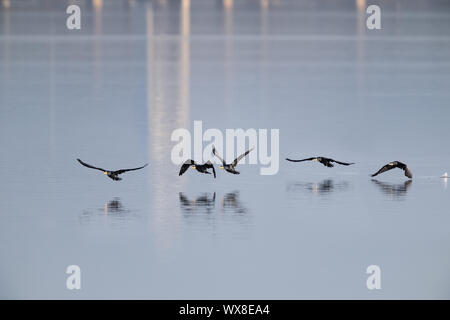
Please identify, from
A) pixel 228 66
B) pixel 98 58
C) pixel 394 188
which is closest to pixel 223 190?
pixel 394 188

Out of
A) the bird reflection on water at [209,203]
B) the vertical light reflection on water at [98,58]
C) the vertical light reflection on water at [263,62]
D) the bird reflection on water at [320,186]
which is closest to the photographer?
the bird reflection on water at [209,203]

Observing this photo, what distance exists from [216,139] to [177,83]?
1424 cm

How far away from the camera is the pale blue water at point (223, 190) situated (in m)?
16.1

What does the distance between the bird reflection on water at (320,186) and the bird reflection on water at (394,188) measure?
0.55 meters

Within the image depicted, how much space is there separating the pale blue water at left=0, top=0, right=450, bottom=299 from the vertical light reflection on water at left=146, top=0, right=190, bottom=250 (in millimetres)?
50

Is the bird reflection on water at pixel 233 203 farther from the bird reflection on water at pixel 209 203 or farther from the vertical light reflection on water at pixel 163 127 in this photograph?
the vertical light reflection on water at pixel 163 127

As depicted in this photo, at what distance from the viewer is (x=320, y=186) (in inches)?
827

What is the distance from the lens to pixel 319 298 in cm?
1521

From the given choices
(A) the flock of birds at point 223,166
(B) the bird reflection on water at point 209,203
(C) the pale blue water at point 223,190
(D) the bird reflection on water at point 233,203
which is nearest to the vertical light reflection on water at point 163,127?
(C) the pale blue water at point 223,190

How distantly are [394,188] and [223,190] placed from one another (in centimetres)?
267

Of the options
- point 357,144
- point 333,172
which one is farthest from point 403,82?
point 333,172

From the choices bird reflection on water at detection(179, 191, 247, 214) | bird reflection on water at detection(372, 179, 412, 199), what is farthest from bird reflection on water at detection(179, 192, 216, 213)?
bird reflection on water at detection(372, 179, 412, 199)

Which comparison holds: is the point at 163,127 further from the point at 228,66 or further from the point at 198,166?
the point at 228,66
